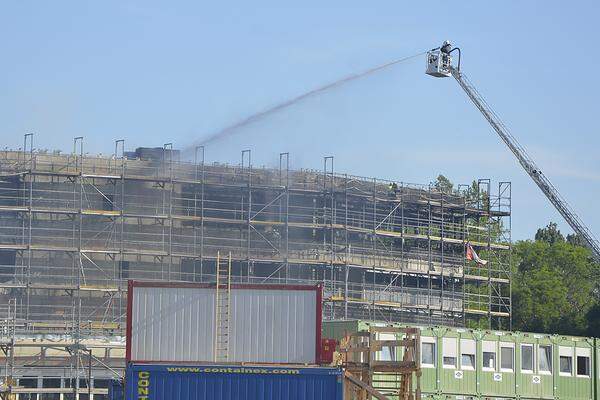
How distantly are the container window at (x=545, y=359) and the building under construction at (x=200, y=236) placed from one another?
30853 mm

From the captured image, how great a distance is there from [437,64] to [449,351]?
49.9 meters

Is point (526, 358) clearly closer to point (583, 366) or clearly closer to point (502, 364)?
point (502, 364)

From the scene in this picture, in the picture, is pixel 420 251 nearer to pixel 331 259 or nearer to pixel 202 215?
pixel 331 259

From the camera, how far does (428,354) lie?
59312 millimetres

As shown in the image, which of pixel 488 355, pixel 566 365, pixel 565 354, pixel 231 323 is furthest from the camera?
pixel 566 365

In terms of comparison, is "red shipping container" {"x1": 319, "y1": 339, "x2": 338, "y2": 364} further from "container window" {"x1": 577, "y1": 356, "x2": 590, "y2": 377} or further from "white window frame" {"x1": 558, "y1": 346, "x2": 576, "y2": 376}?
"container window" {"x1": 577, "y1": 356, "x2": 590, "y2": 377}

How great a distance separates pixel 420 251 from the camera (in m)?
102

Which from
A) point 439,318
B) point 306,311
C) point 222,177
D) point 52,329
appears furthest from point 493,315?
point 306,311

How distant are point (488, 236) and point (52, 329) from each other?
3844 centimetres

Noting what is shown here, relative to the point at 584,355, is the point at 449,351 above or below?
above

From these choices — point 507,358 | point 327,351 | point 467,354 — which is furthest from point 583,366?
point 327,351

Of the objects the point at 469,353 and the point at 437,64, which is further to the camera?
the point at 437,64

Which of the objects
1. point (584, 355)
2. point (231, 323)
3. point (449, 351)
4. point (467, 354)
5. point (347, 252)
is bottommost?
point (584, 355)

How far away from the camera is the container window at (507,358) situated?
62.3 metres
